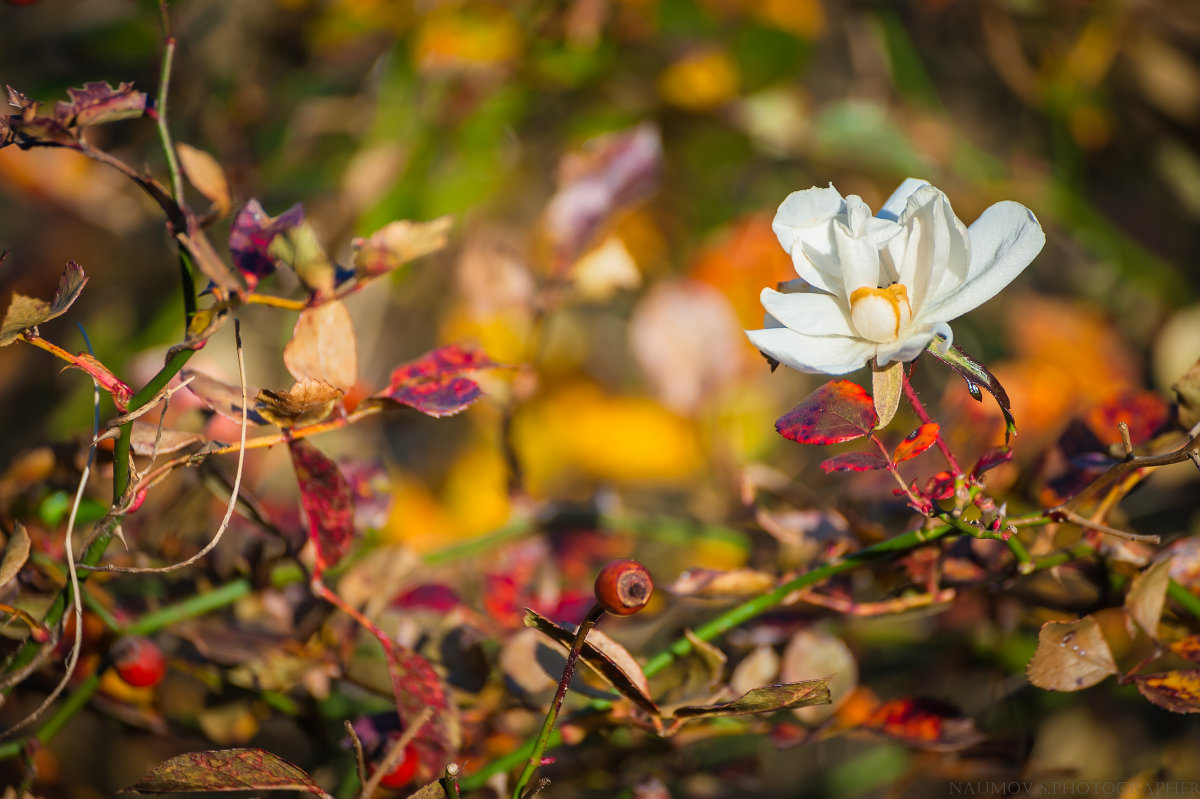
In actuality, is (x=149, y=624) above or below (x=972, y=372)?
below

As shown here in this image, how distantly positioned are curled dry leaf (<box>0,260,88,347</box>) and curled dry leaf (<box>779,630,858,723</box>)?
35 centimetres

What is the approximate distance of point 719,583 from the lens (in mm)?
382

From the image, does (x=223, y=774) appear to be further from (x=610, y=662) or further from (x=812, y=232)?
(x=812, y=232)

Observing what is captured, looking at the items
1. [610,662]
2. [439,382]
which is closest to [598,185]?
[439,382]

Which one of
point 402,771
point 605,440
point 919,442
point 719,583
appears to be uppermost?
point 919,442

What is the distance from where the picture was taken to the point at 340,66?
2.82 feet

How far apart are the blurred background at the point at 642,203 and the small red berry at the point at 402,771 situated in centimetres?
18

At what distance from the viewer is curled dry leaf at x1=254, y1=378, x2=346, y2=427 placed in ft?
1.07

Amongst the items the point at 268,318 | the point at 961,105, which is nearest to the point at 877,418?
the point at 268,318

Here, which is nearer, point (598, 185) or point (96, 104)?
point (96, 104)

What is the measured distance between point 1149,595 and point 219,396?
40 centimetres

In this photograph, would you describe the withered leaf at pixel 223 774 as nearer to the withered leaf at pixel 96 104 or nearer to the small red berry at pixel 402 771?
the small red berry at pixel 402 771

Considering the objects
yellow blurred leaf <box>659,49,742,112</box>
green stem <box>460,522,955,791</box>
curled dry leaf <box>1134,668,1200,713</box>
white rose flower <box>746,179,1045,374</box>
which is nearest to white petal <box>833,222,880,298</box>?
white rose flower <box>746,179,1045,374</box>

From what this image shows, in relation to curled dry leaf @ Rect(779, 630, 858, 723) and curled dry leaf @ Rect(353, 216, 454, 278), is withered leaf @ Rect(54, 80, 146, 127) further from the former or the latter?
curled dry leaf @ Rect(779, 630, 858, 723)
